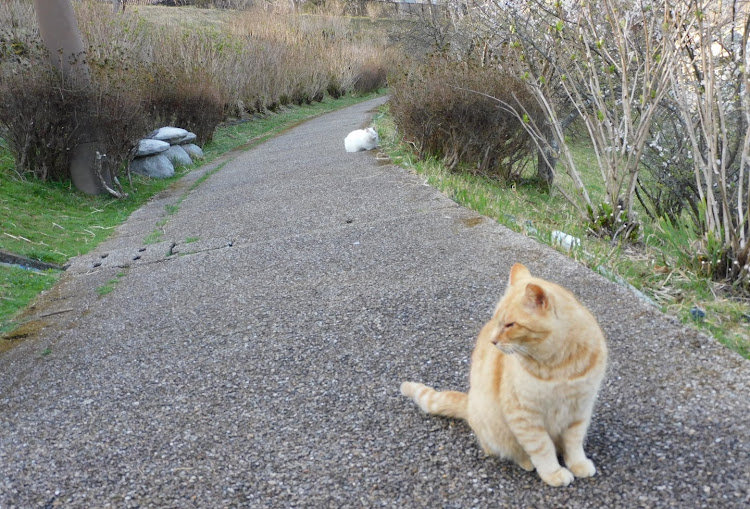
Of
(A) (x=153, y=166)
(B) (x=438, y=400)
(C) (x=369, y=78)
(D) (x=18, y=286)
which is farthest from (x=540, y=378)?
(C) (x=369, y=78)

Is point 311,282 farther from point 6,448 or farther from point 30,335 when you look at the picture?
point 6,448

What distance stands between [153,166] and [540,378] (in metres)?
10.7

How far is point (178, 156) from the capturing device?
12945 mm

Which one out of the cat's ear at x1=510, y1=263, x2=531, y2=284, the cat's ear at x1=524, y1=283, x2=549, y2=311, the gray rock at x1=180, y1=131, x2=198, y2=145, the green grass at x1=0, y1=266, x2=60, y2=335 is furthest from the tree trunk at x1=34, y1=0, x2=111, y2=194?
the cat's ear at x1=524, y1=283, x2=549, y2=311

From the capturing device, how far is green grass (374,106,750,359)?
12.9ft

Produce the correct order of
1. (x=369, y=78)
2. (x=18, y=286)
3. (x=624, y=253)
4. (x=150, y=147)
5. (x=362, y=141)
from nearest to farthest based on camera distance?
(x=624, y=253)
(x=18, y=286)
(x=362, y=141)
(x=150, y=147)
(x=369, y=78)

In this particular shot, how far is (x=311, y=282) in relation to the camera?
5.47 m

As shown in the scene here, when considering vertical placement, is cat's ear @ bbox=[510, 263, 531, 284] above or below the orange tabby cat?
above

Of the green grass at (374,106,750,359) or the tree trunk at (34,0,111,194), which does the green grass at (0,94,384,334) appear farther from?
the green grass at (374,106,750,359)

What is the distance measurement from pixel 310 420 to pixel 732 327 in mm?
2502

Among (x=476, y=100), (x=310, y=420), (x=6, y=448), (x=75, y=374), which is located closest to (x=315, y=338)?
(x=310, y=420)

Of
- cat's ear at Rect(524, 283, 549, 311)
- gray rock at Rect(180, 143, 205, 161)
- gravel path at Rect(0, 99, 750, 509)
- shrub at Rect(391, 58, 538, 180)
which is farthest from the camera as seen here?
gray rock at Rect(180, 143, 205, 161)

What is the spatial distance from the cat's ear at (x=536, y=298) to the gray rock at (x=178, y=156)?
454 inches

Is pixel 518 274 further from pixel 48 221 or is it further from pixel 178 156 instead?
pixel 178 156
